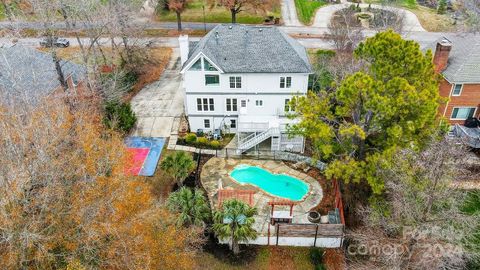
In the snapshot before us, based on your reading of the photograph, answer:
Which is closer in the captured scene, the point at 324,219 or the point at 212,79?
the point at 324,219

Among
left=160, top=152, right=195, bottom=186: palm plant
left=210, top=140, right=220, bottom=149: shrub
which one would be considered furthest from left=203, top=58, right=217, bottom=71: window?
left=160, top=152, right=195, bottom=186: palm plant

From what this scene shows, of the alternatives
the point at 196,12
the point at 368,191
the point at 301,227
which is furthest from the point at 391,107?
the point at 196,12

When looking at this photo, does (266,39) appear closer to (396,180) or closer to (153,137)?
(153,137)

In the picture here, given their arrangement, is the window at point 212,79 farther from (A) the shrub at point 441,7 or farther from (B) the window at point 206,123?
(A) the shrub at point 441,7

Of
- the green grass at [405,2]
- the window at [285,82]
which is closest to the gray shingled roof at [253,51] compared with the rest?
the window at [285,82]

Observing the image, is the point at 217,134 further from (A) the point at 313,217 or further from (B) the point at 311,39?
(B) the point at 311,39

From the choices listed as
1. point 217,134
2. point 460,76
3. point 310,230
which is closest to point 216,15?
point 217,134
